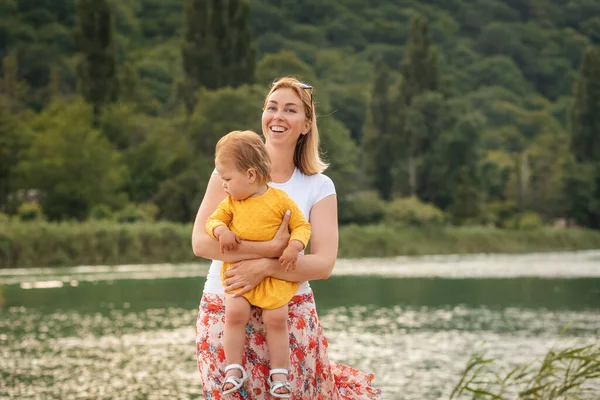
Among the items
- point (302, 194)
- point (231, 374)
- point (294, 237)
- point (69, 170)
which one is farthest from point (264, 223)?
point (69, 170)

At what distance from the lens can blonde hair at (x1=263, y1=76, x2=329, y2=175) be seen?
438 cm

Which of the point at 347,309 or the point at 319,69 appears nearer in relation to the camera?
the point at 347,309

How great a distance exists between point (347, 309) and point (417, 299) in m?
3.10

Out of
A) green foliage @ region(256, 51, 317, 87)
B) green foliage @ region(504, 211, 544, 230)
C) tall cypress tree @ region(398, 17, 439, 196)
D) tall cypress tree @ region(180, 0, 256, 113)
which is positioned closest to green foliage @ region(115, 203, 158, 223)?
tall cypress tree @ region(180, 0, 256, 113)

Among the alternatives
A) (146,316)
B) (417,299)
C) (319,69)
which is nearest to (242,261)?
(146,316)

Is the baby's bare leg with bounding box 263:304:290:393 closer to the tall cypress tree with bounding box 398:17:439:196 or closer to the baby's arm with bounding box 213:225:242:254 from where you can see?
the baby's arm with bounding box 213:225:242:254

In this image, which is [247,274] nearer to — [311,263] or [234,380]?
[311,263]

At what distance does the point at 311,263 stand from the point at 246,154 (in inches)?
17.2

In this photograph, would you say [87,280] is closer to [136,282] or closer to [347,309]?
[136,282]

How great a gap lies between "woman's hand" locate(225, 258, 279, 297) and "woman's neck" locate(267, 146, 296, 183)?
1.19 ft

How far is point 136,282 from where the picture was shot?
34594mm

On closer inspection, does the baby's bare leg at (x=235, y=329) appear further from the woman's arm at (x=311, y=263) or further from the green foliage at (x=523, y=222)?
the green foliage at (x=523, y=222)

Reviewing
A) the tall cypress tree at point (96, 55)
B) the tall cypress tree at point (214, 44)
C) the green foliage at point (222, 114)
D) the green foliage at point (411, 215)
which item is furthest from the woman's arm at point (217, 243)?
the tall cypress tree at point (214, 44)

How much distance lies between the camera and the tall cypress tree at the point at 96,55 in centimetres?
6309
